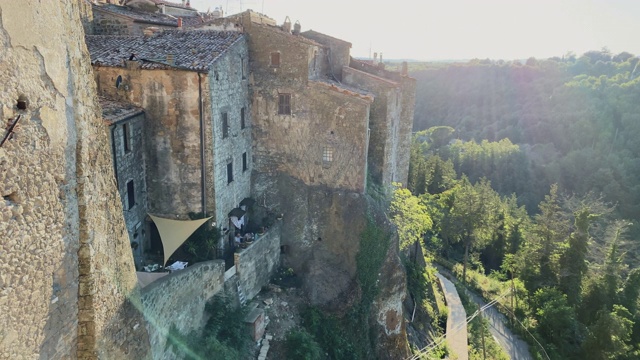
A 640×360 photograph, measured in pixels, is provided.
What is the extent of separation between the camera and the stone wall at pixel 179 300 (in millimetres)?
11773

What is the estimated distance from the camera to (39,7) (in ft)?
21.2

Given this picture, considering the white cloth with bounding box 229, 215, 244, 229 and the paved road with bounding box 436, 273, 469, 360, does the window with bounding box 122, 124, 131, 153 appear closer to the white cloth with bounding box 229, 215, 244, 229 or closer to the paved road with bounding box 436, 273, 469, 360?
the white cloth with bounding box 229, 215, 244, 229

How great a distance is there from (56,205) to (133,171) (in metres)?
10.0

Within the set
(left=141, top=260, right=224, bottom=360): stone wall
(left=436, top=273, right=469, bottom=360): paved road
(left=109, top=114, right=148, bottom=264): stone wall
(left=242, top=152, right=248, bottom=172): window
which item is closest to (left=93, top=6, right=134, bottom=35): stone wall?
(left=109, top=114, right=148, bottom=264): stone wall

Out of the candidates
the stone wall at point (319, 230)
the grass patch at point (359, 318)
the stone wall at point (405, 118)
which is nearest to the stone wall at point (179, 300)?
the grass patch at point (359, 318)

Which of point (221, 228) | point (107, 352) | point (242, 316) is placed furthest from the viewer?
point (221, 228)

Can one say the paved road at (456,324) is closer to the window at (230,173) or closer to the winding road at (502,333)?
the winding road at (502,333)

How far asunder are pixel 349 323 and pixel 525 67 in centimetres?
9894

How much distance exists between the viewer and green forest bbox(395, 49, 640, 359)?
29375 mm

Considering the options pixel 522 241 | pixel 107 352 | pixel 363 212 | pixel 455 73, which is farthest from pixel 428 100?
pixel 107 352

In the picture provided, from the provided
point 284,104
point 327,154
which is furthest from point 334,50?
point 327,154

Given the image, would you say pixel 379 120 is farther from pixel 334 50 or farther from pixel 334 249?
pixel 334 249

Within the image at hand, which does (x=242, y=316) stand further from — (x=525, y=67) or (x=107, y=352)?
(x=525, y=67)

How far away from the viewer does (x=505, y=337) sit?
29.6 meters
